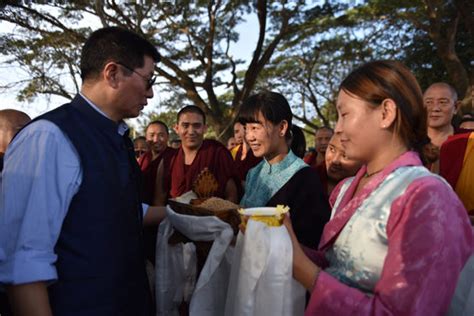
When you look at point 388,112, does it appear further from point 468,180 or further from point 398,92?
point 468,180

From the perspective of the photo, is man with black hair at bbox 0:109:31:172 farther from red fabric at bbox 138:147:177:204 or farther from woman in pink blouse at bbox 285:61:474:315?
woman in pink blouse at bbox 285:61:474:315

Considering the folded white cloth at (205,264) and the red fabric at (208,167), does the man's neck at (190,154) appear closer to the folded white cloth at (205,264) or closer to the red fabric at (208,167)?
the red fabric at (208,167)

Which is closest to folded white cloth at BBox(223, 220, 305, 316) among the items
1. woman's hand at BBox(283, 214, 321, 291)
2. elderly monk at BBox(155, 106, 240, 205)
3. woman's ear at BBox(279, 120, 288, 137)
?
woman's hand at BBox(283, 214, 321, 291)

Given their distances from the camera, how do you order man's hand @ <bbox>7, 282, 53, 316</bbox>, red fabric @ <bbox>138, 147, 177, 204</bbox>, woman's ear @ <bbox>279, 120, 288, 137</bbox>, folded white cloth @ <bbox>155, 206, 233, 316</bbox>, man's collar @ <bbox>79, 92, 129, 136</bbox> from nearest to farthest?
man's hand @ <bbox>7, 282, 53, 316</bbox> < man's collar @ <bbox>79, 92, 129, 136</bbox> < folded white cloth @ <bbox>155, 206, 233, 316</bbox> < woman's ear @ <bbox>279, 120, 288, 137</bbox> < red fabric @ <bbox>138, 147, 177, 204</bbox>

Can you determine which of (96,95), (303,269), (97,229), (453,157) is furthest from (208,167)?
(303,269)

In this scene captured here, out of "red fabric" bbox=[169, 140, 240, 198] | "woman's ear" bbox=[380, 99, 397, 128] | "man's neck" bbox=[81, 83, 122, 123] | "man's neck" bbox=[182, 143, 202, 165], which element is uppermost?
"man's neck" bbox=[81, 83, 122, 123]

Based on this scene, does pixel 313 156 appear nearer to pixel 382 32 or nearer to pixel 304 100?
pixel 382 32

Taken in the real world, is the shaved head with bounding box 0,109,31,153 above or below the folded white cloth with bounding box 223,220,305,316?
above

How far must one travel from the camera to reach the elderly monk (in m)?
3.71

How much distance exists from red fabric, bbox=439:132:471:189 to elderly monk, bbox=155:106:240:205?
5.66ft

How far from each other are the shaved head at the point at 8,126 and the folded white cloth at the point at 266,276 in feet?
6.54

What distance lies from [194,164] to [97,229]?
7.97 ft

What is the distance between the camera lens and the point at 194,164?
378 centimetres

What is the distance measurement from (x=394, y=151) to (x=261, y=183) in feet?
3.58
